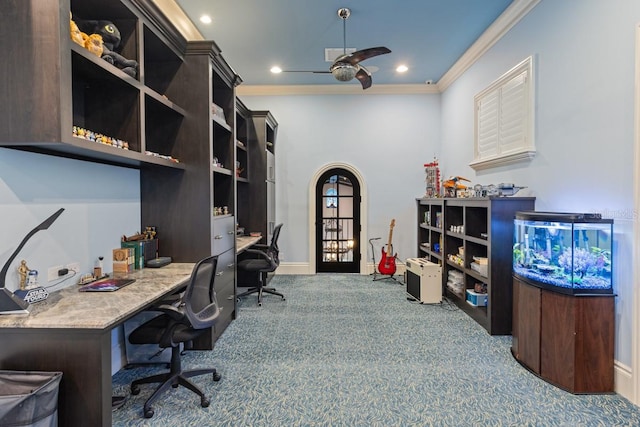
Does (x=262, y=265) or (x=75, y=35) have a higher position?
(x=75, y=35)

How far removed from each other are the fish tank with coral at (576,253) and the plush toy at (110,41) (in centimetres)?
323

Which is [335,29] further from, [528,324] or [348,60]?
[528,324]

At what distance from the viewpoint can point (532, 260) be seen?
2578 millimetres

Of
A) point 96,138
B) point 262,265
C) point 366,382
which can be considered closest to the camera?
point 96,138

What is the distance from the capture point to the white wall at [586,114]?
2191 millimetres

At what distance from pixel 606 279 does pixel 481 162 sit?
220cm

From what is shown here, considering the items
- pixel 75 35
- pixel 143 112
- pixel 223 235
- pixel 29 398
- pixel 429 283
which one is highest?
pixel 75 35

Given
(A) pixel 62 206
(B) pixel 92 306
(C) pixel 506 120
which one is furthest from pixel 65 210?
(C) pixel 506 120

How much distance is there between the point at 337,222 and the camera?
19.6 feet

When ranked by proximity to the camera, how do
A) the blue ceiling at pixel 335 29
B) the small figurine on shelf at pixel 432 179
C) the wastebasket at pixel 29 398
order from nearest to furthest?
the wastebasket at pixel 29 398 → the blue ceiling at pixel 335 29 → the small figurine on shelf at pixel 432 179

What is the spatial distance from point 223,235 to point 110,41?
1.83m

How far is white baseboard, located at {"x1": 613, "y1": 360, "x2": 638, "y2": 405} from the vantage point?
2.15m

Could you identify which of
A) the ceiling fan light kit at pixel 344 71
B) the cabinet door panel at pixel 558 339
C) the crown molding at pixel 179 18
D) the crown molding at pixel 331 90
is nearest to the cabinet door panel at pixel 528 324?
the cabinet door panel at pixel 558 339

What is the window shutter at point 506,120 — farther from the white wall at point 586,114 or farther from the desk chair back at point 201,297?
the desk chair back at point 201,297
